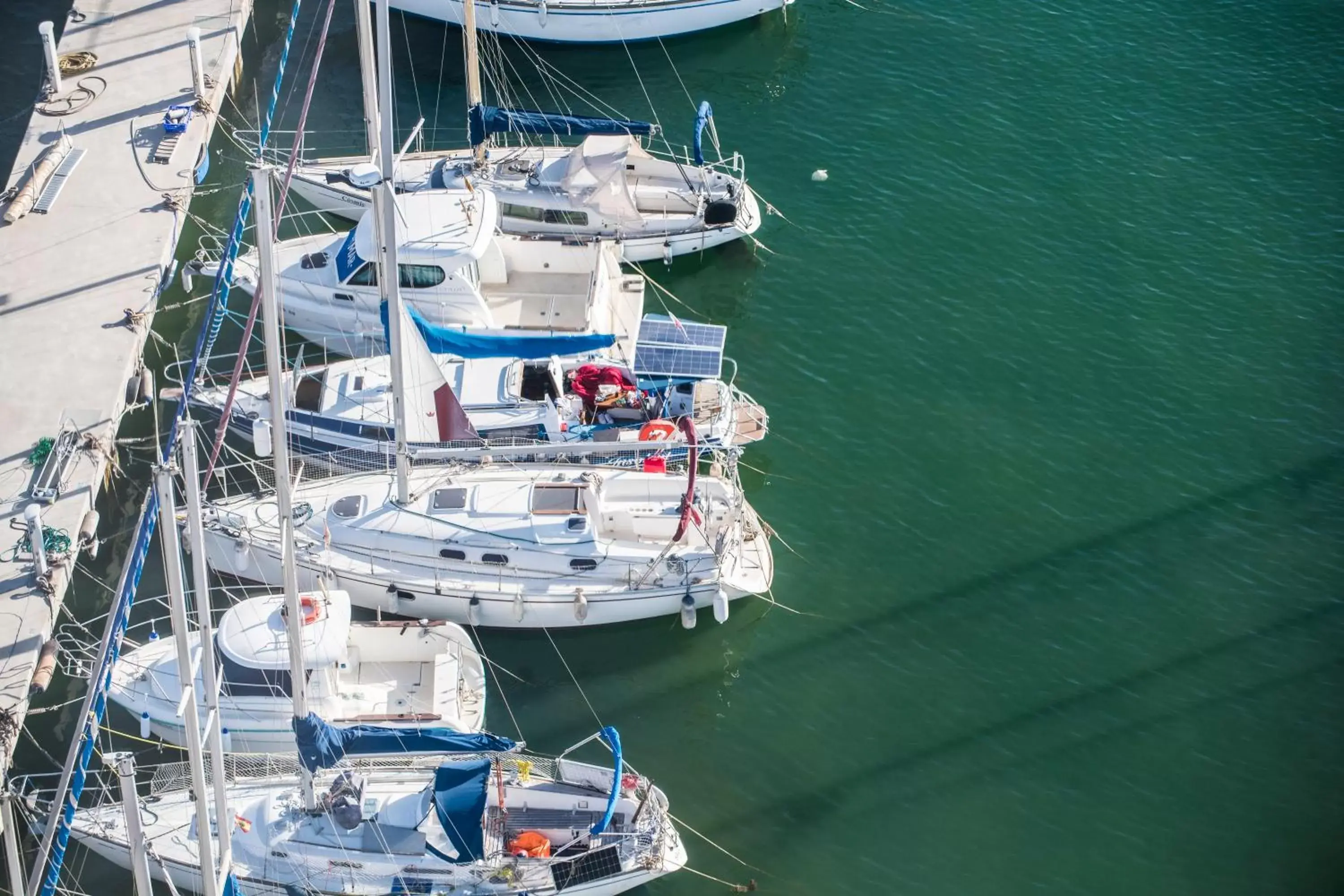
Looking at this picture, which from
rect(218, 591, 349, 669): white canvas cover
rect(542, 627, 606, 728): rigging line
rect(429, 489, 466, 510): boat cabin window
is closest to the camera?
rect(218, 591, 349, 669): white canvas cover

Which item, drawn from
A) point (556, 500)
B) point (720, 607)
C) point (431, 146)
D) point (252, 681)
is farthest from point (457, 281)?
point (252, 681)

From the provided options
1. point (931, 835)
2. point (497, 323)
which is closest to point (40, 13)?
point (497, 323)

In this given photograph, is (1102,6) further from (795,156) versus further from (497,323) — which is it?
(497,323)

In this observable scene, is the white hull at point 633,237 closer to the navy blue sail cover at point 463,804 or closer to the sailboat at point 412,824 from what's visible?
the sailboat at point 412,824

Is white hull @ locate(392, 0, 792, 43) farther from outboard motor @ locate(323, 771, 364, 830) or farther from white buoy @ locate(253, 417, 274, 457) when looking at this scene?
outboard motor @ locate(323, 771, 364, 830)

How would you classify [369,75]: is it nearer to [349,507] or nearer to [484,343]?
[484,343]

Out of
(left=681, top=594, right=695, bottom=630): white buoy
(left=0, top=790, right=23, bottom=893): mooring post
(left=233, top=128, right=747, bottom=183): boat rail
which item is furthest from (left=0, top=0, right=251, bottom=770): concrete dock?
(left=681, top=594, right=695, bottom=630): white buoy
